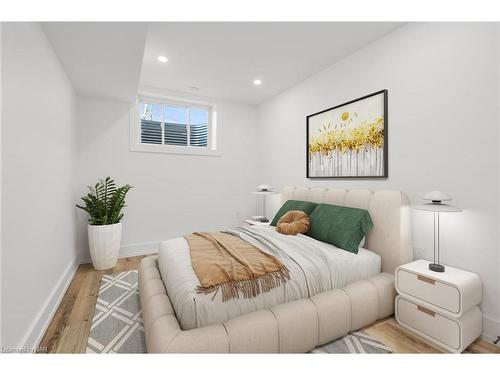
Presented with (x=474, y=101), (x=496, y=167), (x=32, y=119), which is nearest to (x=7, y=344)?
(x=32, y=119)

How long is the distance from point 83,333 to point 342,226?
2.29 meters

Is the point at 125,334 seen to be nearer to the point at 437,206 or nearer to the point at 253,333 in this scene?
the point at 253,333

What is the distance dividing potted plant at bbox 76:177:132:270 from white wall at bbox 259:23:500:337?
10.0ft

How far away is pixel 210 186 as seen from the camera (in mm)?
4148

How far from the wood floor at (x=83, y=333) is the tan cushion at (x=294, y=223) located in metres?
1.01

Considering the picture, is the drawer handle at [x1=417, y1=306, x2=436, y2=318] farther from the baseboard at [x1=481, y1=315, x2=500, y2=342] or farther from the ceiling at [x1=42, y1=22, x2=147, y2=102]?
the ceiling at [x1=42, y1=22, x2=147, y2=102]

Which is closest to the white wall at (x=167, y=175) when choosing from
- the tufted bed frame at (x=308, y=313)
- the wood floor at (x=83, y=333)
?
the wood floor at (x=83, y=333)

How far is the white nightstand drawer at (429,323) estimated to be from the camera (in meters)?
1.53

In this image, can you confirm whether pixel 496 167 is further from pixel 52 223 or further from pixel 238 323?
pixel 52 223

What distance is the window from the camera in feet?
12.4

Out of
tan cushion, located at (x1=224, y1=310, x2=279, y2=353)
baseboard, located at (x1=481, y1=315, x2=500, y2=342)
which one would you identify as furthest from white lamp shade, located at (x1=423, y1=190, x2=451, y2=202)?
tan cushion, located at (x1=224, y1=310, x2=279, y2=353)

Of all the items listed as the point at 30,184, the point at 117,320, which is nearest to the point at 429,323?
the point at 117,320

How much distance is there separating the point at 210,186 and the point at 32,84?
8.97ft
